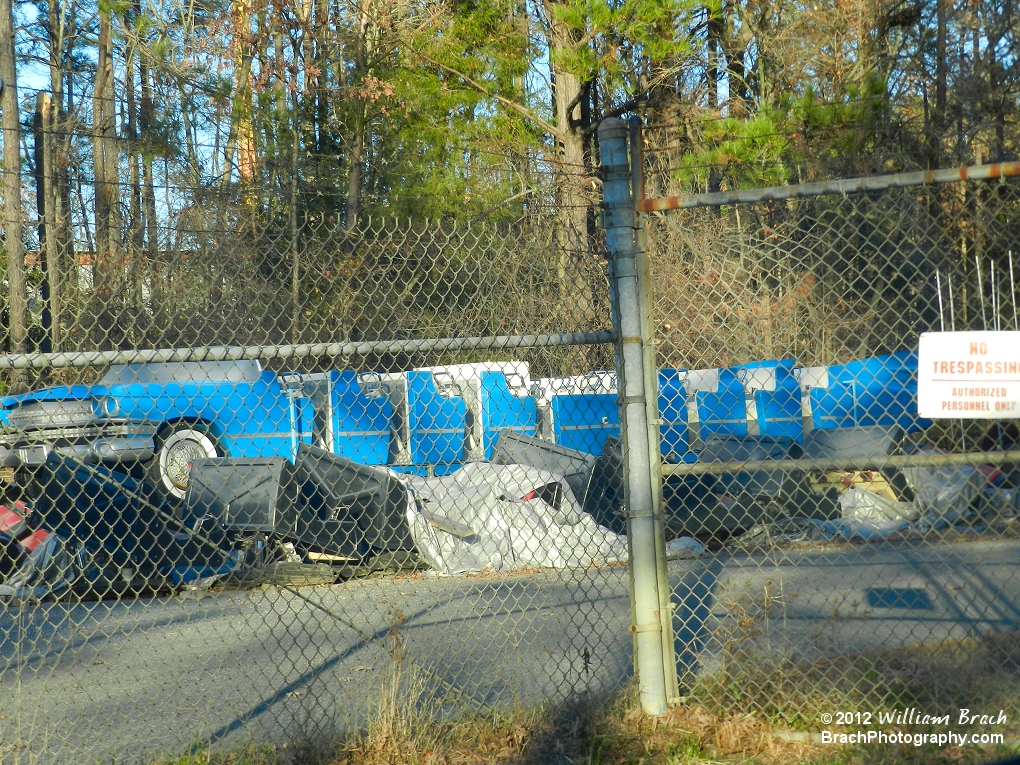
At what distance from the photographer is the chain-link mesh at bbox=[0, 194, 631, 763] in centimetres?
378

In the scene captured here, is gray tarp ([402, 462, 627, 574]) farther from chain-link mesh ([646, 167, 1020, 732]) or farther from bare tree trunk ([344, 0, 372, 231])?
bare tree trunk ([344, 0, 372, 231])

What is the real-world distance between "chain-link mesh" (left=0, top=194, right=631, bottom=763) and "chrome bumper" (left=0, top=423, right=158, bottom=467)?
0.04m

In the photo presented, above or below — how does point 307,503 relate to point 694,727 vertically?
above

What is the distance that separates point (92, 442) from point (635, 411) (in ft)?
19.2

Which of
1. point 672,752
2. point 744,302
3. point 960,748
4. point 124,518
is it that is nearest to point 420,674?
point 672,752

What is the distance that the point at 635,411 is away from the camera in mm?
3182

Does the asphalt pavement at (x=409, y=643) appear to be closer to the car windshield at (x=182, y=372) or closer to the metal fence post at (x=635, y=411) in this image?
the metal fence post at (x=635, y=411)

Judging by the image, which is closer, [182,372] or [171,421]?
[171,421]

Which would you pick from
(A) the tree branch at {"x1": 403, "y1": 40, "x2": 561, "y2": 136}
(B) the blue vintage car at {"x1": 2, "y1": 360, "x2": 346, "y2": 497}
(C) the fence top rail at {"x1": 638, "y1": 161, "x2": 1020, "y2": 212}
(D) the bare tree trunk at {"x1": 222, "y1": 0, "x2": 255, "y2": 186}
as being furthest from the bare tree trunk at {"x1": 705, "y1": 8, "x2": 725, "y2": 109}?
(C) the fence top rail at {"x1": 638, "y1": 161, "x2": 1020, "y2": 212}

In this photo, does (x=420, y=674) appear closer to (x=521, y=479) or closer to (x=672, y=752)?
(x=672, y=752)

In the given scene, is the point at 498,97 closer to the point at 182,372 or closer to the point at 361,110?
the point at 361,110

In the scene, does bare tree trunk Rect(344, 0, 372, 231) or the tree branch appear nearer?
the tree branch

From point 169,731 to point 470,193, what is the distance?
12334 millimetres

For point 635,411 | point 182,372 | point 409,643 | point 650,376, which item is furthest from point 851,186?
point 182,372
